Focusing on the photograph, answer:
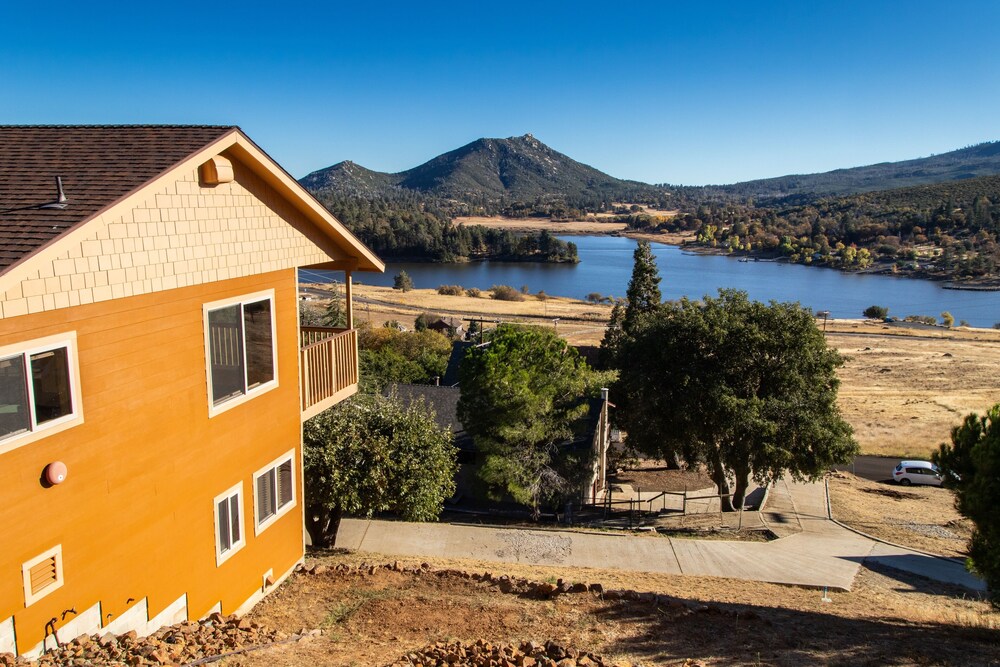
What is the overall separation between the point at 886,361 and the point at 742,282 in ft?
243

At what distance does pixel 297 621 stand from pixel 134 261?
14.8 feet

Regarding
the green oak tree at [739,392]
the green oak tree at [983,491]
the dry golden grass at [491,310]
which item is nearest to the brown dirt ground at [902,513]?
the green oak tree at [739,392]

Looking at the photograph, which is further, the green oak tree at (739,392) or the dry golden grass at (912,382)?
the dry golden grass at (912,382)

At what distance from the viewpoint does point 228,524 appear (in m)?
8.62

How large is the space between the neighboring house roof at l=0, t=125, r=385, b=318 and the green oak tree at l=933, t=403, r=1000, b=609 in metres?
9.18

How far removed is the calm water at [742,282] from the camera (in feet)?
331

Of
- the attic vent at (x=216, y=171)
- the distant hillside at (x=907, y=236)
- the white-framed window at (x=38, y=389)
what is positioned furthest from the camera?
the distant hillside at (x=907, y=236)

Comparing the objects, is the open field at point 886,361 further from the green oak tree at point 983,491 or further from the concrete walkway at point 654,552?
the green oak tree at point 983,491

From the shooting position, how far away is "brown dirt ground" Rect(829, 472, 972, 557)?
1736 centimetres

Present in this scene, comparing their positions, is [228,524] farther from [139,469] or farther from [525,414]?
[525,414]

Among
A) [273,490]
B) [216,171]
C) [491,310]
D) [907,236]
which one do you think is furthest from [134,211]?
[907,236]

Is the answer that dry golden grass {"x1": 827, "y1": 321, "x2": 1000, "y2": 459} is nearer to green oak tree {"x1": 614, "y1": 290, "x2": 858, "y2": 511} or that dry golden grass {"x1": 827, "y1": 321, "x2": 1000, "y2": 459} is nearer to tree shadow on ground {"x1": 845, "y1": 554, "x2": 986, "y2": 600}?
green oak tree {"x1": 614, "y1": 290, "x2": 858, "y2": 511}

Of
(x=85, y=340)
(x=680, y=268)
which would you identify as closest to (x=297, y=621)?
(x=85, y=340)

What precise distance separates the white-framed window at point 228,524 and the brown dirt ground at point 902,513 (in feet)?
48.6
